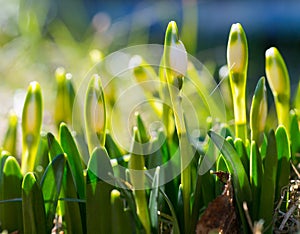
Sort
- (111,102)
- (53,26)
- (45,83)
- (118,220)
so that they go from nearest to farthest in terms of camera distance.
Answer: (118,220) → (111,102) → (45,83) → (53,26)

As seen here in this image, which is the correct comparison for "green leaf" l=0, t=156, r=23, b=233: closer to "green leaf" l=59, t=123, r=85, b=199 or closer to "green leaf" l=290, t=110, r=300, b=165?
"green leaf" l=59, t=123, r=85, b=199

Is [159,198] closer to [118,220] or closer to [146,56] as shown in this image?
[118,220]

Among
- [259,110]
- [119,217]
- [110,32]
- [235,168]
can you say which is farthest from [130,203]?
[110,32]

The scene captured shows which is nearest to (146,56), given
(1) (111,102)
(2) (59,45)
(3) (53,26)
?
(2) (59,45)

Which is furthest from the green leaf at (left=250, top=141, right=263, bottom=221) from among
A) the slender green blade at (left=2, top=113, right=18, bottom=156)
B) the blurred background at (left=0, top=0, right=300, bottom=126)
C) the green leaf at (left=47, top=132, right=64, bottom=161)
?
the blurred background at (left=0, top=0, right=300, bottom=126)

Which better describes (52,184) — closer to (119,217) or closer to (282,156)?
(119,217)

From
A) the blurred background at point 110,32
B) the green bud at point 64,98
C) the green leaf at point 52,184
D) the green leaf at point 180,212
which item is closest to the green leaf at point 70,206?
the green leaf at point 52,184
